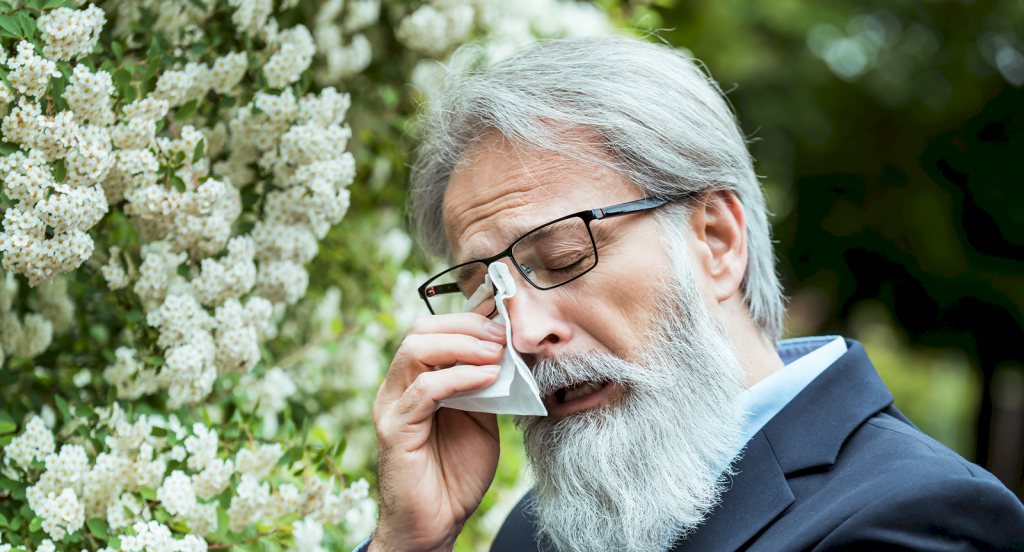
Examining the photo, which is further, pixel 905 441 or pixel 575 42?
pixel 575 42

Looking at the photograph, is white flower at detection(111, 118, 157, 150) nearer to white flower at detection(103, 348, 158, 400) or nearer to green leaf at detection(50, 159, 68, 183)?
green leaf at detection(50, 159, 68, 183)

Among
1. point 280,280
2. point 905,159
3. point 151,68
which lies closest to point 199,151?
point 151,68

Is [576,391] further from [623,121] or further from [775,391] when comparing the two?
[623,121]

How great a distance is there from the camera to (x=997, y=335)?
335 inches

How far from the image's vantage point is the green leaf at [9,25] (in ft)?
4.81

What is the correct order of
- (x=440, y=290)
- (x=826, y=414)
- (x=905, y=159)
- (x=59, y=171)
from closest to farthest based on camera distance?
1. (x=59, y=171)
2. (x=826, y=414)
3. (x=440, y=290)
4. (x=905, y=159)

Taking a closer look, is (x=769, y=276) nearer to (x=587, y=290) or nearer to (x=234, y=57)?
(x=587, y=290)

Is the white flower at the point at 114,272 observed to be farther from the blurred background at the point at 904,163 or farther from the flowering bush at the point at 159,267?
the blurred background at the point at 904,163

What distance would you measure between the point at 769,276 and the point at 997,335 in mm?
8044

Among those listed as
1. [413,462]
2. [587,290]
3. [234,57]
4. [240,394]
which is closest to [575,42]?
[587,290]

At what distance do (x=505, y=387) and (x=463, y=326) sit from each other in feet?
0.74

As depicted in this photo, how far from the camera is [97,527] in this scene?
1.73 metres

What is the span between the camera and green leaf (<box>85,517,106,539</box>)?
1712 millimetres

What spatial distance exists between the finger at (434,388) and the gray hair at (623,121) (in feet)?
2.19
